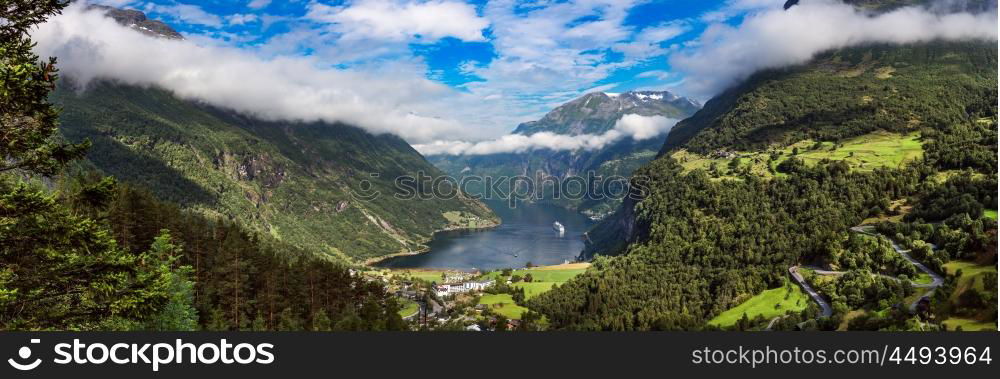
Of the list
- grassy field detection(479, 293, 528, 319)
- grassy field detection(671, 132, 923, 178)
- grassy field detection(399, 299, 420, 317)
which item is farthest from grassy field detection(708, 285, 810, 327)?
grassy field detection(671, 132, 923, 178)

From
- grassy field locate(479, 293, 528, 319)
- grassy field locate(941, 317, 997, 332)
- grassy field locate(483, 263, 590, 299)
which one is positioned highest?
grassy field locate(941, 317, 997, 332)

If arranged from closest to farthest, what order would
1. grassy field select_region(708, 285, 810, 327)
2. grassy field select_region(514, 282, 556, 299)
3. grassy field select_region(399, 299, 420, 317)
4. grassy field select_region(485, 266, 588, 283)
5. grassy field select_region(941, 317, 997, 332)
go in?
grassy field select_region(941, 317, 997, 332)
grassy field select_region(708, 285, 810, 327)
grassy field select_region(399, 299, 420, 317)
grassy field select_region(514, 282, 556, 299)
grassy field select_region(485, 266, 588, 283)

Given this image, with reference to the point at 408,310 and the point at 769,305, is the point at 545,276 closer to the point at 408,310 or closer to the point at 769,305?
the point at 408,310

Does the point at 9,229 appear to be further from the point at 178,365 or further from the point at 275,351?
the point at 275,351

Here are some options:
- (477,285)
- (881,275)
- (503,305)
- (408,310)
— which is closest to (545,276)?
(477,285)

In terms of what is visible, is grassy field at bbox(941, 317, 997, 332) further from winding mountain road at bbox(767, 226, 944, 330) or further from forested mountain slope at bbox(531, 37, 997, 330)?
winding mountain road at bbox(767, 226, 944, 330)

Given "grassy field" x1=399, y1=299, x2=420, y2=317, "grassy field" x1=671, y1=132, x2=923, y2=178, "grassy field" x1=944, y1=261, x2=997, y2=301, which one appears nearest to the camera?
"grassy field" x1=944, y1=261, x2=997, y2=301
